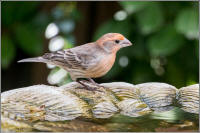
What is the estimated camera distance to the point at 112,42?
10.2ft

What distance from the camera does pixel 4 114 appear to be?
8.72ft

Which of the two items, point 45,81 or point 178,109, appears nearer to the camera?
point 178,109

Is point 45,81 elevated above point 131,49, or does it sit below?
below

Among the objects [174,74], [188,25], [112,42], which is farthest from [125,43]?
[174,74]

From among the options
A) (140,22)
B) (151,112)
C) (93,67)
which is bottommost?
(151,112)

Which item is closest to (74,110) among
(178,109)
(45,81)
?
(178,109)

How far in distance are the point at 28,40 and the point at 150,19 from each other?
151 cm

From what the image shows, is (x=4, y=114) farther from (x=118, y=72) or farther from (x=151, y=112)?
(x=118, y=72)

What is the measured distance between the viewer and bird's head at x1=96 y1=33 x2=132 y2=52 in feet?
9.93

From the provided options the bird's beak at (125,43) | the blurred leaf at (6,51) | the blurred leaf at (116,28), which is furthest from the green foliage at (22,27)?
the bird's beak at (125,43)

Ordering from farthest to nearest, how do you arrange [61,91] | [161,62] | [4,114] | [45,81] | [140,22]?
[45,81]
[161,62]
[140,22]
[61,91]
[4,114]

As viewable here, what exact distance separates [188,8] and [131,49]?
77cm

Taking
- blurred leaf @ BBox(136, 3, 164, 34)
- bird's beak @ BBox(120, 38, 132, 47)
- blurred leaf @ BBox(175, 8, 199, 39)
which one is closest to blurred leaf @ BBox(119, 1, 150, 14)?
blurred leaf @ BBox(136, 3, 164, 34)

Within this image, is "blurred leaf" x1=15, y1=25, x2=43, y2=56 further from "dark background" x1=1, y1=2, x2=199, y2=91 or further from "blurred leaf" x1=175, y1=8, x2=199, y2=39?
"blurred leaf" x1=175, y1=8, x2=199, y2=39
